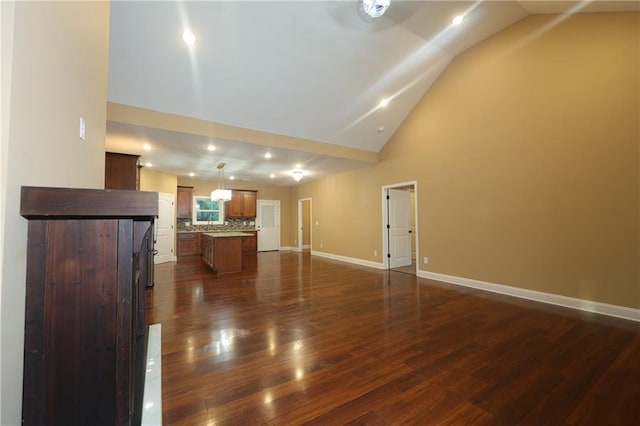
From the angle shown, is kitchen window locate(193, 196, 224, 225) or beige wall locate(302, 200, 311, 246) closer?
kitchen window locate(193, 196, 224, 225)

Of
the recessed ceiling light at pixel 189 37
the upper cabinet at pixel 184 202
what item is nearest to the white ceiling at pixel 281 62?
the recessed ceiling light at pixel 189 37

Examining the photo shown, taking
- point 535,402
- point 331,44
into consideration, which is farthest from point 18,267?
point 331,44

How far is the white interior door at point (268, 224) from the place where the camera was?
9.91 m

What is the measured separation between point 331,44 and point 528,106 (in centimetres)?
310

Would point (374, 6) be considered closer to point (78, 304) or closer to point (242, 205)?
point (78, 304)

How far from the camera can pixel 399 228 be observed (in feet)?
20.9

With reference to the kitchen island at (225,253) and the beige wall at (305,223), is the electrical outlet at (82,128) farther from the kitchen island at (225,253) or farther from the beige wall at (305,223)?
the beige wall at (305,223)

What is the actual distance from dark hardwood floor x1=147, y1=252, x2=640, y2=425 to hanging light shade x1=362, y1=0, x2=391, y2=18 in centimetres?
328

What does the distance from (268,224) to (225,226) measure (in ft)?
5.40

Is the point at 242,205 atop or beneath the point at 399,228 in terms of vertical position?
atop

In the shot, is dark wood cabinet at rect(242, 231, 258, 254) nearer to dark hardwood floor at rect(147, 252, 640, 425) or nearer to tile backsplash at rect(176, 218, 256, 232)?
tile backsplash at rect(176, 218, 256, 232)

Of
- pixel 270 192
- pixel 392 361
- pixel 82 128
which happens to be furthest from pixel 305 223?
pixel 82 128

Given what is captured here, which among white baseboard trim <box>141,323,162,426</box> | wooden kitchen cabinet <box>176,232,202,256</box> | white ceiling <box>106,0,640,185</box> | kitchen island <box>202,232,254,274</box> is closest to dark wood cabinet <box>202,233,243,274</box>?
kitchen island <box>202,232,254,274</box>

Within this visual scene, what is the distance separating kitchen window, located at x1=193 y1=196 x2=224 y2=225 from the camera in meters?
8.86
